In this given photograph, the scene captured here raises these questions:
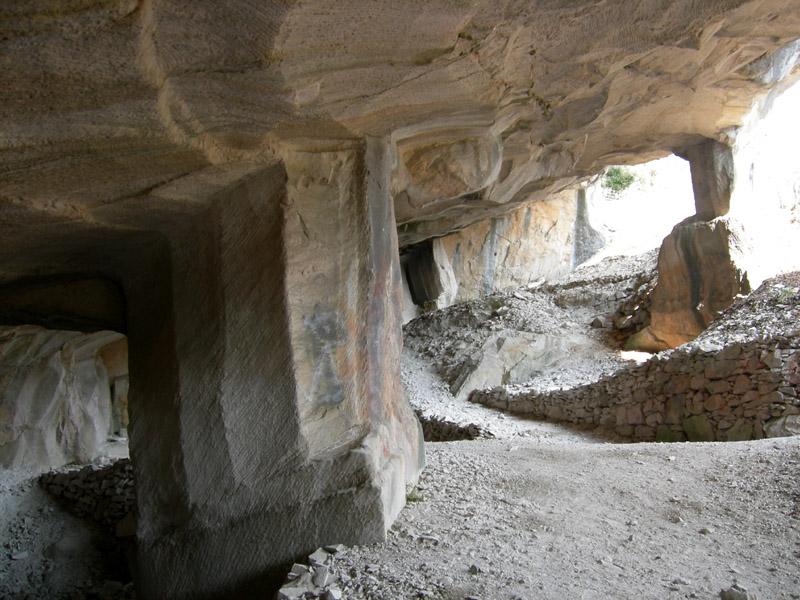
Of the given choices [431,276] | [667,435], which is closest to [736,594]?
[667,435]

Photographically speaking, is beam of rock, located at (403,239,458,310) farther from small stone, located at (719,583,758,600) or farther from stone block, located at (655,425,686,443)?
small stone, located at (719,583,758,600)

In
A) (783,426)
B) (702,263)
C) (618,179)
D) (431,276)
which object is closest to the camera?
(783,426)

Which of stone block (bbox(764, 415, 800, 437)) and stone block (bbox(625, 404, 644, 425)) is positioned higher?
stone block (bbox(764, 415, 800, 437))

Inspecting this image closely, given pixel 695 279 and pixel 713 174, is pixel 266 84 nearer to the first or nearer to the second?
pixel 695 279

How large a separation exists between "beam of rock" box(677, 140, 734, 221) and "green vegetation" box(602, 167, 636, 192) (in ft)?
25.4

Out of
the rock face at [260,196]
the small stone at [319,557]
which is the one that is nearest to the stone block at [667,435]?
the rock face at [260,196]

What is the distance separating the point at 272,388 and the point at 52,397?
525 centimetres

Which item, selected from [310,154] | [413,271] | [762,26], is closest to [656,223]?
[413,271]

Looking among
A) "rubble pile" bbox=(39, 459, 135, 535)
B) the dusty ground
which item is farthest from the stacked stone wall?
"rubble pile" bbox=(39, 459, 135, 535)

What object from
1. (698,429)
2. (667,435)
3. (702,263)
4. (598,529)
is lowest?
(667,435)

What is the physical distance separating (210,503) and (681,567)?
230 cm

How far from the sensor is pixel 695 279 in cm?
936

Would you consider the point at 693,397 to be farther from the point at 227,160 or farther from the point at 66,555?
the point at 66,555

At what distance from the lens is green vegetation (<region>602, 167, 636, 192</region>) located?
17125 millimetres
